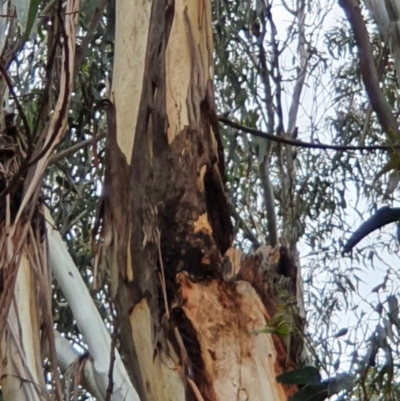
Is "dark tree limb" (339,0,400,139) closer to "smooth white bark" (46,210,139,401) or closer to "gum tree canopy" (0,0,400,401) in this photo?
"gum tree canopy" (0,0,400,401)

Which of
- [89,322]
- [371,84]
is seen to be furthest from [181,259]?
[89,322]

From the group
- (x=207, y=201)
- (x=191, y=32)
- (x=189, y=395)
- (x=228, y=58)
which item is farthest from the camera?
(x=228, y=58)

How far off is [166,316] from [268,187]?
1.76 meters

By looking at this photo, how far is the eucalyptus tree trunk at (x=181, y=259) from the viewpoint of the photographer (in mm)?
1056

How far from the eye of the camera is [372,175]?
3.56 meters

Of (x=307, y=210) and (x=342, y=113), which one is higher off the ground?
(x=342, y=113)

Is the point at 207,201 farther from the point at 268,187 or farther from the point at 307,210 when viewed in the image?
the point at 307,210

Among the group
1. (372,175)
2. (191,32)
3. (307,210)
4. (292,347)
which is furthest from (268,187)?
(292,347)

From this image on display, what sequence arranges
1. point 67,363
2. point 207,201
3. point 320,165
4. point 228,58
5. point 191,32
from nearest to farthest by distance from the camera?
point 207,201 < point 191,32 < point 67,363 < point 228,58 < point 320,165

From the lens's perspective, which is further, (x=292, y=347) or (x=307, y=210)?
(x=307, y=210)

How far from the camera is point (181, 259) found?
1.09 meters

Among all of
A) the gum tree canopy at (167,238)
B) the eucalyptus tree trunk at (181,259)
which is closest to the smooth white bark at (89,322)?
the gum tree canopy at (167,238)

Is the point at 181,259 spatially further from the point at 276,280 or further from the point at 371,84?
the point at 371,84

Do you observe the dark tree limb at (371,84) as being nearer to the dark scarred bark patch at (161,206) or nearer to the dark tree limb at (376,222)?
the dark tree limb at (376,222)
